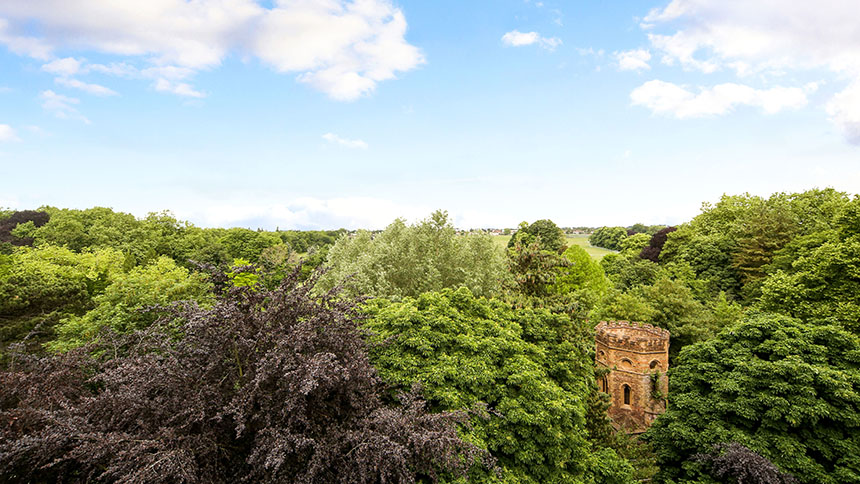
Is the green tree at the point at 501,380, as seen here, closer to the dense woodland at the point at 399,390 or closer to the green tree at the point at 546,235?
the dense woodland at the point at 399,390

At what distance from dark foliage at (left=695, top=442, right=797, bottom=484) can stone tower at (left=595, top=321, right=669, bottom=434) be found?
6238mm

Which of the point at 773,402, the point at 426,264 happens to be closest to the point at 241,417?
the point at 773,402

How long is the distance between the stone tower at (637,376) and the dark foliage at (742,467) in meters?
6.24

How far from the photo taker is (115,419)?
26.4 ft

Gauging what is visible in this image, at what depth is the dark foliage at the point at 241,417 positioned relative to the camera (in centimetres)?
696

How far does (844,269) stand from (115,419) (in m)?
28.6

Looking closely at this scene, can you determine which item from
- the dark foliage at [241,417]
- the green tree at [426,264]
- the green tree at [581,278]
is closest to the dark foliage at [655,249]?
the green tree at [581,278]

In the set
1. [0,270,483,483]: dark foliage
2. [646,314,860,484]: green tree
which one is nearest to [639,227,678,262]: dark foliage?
[646,314,860,484]: green tree

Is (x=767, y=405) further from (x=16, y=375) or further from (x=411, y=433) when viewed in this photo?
(x=16, y=375)

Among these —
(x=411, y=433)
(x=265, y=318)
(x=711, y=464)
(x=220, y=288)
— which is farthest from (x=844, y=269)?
(x=220, y=288)

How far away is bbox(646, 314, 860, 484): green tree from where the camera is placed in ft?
36.4

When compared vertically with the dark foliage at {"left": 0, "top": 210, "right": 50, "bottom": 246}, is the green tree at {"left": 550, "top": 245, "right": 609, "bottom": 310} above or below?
below

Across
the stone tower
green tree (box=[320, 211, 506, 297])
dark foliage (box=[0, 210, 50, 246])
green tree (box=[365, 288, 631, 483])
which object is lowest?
the stone tower

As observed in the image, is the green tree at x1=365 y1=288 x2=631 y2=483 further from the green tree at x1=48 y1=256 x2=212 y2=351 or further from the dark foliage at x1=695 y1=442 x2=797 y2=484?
the green tree at x1=48 y1=256 x2=212 y2=351
